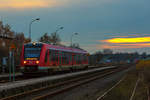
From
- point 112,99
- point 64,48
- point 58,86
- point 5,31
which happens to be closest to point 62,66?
point 64,48

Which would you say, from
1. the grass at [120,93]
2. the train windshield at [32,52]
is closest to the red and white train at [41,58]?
the train windshield at [32,52]

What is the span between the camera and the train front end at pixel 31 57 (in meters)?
22.7

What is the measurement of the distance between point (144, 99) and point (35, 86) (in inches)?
301

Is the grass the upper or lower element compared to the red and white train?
lower

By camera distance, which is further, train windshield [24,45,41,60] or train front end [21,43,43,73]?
train windshield [24,45,41,60]

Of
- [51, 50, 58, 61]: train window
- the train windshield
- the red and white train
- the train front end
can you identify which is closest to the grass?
the red and white train

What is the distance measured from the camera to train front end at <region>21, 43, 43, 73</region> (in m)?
22.7

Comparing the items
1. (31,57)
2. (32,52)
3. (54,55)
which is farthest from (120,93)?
(54,55)

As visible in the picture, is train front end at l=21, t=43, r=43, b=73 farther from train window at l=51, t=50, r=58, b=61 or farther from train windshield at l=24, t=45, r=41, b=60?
train window at l=51, t=50, r=58, b=61

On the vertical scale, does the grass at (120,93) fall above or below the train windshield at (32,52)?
below

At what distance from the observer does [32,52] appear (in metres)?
23.5

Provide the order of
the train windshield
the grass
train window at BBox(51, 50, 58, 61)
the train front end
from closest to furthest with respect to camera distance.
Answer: the grass → the train front end → the train windshield → train window at BBox(51, 50, 58, 61)

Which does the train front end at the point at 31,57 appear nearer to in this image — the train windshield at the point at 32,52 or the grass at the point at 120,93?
the train windshield at the point at 32,52

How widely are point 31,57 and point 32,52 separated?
1.83ft
